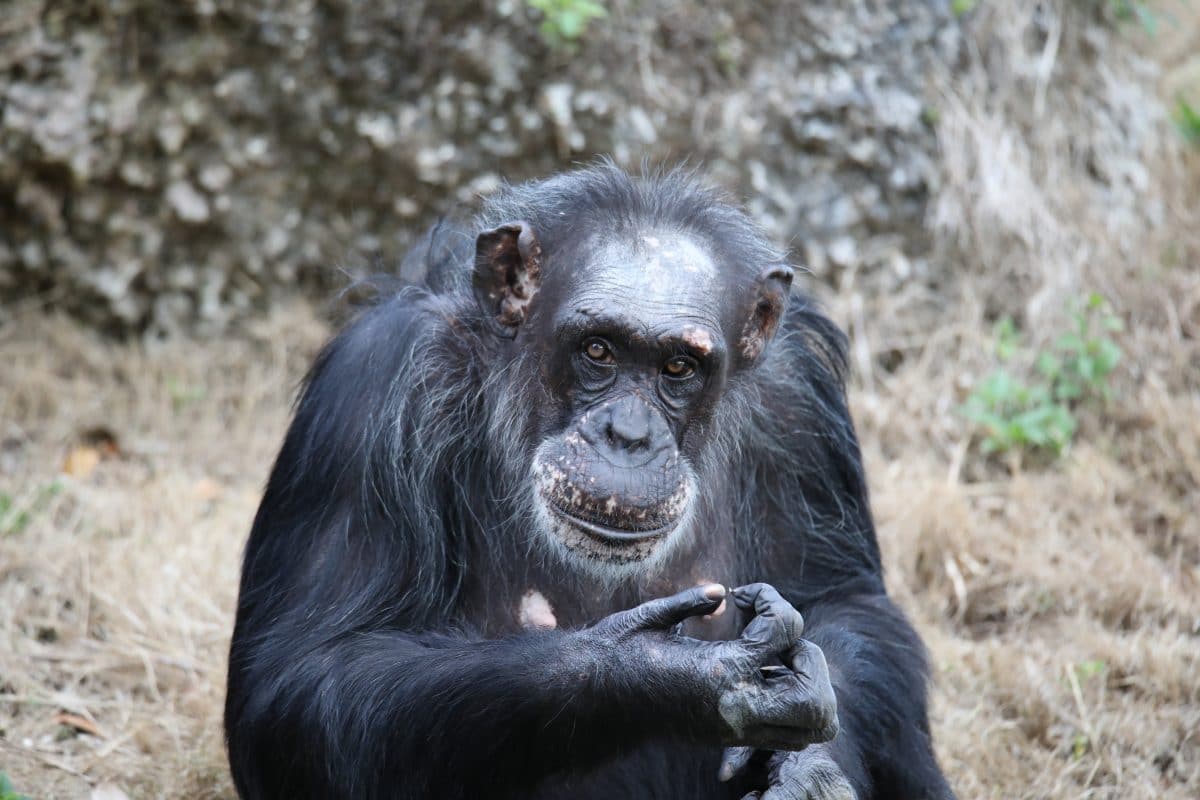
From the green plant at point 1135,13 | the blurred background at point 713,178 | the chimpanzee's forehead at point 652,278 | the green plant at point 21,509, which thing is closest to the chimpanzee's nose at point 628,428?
the chimpanzee's forehead at point 652,278

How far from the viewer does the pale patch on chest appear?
4875mm

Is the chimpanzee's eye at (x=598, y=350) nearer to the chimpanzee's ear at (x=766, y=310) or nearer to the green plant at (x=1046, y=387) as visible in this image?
the chimpanzee's ear at (x=766, y=310)

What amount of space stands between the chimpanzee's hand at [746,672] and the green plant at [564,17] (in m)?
4.67

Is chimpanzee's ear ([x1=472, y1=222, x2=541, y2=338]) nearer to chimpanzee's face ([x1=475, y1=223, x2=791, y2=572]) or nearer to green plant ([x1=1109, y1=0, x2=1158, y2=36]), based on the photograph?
chimpanzee's face ([x1=475, y1=223, x2=791, y2=572])

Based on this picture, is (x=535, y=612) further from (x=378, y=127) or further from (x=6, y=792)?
(x=378, y=127)

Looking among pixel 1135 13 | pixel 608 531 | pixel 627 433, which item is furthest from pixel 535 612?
pixel 1135 13

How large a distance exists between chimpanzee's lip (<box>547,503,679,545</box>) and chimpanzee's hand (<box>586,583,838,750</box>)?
332 millimetres

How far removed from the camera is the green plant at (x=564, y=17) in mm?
7984

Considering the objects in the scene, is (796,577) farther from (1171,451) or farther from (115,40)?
(115,40)

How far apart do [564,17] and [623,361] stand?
394 centimetres

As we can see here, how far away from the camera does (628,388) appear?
4.60 m

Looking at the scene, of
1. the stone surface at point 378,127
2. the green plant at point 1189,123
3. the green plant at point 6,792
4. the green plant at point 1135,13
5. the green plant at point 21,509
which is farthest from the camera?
the green plant at point 1189,123

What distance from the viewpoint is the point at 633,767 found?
4.81 meters

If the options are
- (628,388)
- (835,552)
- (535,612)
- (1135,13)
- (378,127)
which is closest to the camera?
(628,388)
